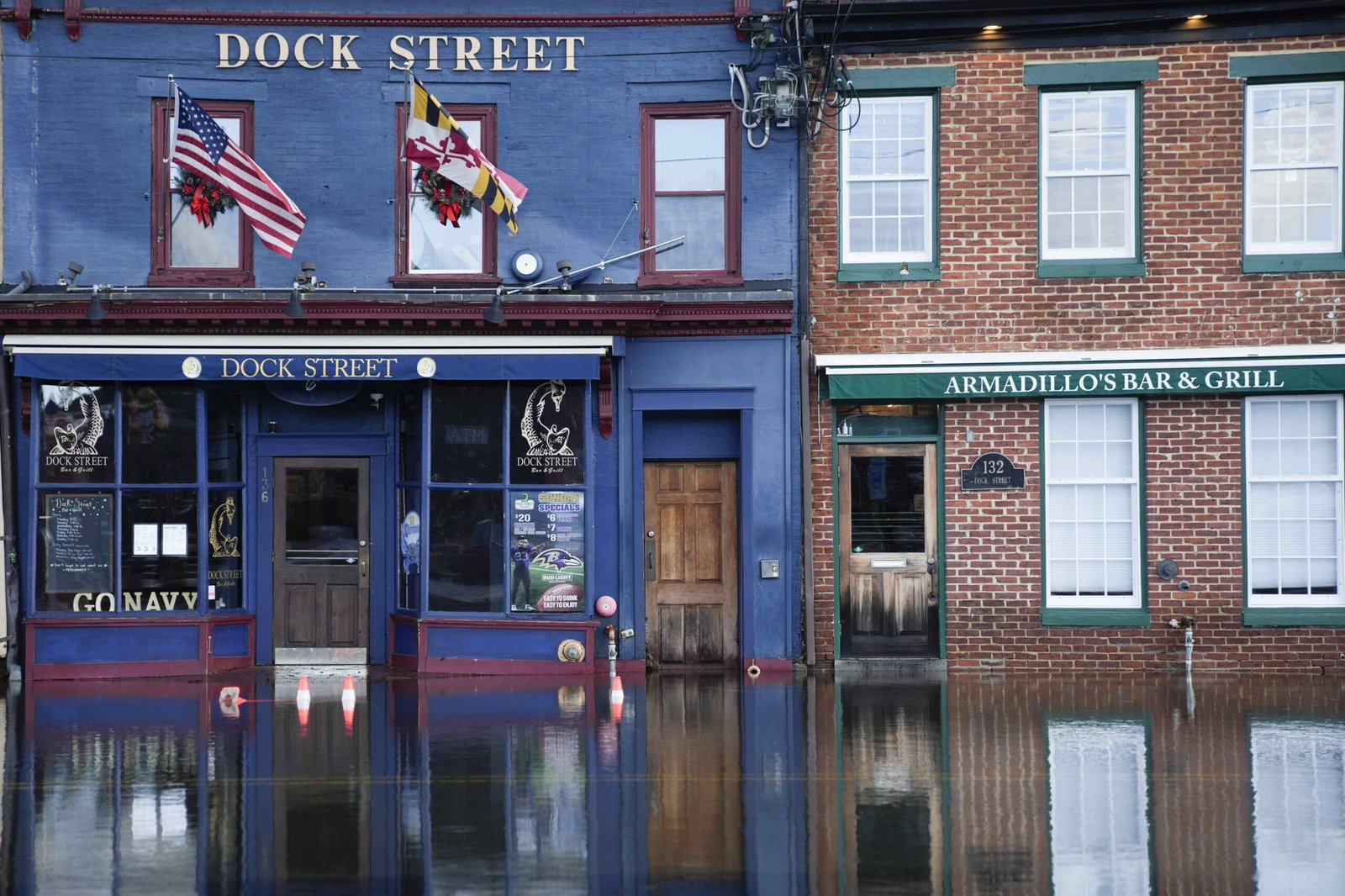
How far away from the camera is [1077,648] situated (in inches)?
647

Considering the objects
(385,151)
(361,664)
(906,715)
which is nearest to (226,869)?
(906,715)

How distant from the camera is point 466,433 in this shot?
1634cm

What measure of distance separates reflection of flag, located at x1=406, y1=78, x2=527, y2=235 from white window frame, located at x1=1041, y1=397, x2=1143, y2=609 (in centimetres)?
629

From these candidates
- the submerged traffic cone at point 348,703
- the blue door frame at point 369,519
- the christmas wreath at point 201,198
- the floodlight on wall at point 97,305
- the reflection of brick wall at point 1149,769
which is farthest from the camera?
the blue door frame at point 369,519

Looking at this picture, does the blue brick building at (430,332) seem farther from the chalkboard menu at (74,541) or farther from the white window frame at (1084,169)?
the white window frame at (1084,169)

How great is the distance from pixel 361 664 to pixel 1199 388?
954 cm

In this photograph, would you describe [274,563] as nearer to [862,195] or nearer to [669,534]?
[669,534]

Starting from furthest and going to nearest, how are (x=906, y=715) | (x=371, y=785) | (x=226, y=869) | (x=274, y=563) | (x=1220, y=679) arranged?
(x=274, y=563) < (x=1220, y=679) < (x=906, y=715) < (x=371, y=785) < (x=226, y=869)

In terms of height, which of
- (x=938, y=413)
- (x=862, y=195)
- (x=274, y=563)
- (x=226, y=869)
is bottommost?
(x=226, y=869)

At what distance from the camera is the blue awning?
15.9 metres

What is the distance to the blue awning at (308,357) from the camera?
15.9m

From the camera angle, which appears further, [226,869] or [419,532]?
[419,532]

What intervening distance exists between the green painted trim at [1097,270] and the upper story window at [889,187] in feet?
4.03

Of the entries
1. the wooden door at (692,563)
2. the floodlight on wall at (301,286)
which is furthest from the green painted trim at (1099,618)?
the floodlight on wall at (301,286)
